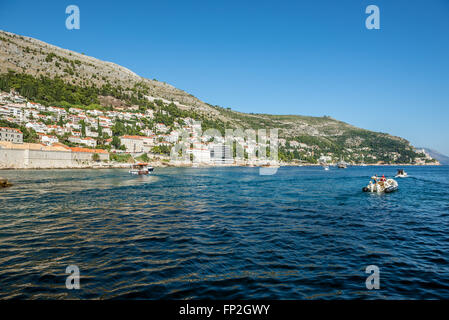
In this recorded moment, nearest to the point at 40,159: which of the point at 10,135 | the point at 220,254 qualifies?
the point at 10,135

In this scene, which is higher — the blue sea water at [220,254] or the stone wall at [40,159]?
the stone wall at [40,159]

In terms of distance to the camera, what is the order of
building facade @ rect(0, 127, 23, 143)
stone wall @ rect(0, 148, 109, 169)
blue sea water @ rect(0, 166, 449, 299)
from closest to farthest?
blue sea water @ rect(0, 166, 449, 299) < stone wall @ rect(0, 148, 109, 169) < building facade @ rect(0, 127, 23, 143)

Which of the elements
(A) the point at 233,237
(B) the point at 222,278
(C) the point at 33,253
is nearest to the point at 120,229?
(C) the point at 33,253

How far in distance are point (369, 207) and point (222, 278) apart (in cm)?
1684

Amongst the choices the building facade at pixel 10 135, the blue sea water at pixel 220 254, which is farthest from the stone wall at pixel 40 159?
the blue sea water at pixel 220 254

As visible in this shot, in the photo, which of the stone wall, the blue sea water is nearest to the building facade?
the stone wall

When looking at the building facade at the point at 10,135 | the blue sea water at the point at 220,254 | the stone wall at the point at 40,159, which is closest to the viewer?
the blue sea water at the point at 220,254

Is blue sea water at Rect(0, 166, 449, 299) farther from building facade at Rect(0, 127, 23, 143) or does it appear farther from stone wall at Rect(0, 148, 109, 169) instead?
building facade at Rect(0, 127, 23, 143)

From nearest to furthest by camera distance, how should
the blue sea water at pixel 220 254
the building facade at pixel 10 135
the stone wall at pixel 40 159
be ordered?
1. the blue sea water at pixel 220 254
2. the stone wall at pixel 40 159
3. the building facade at pixel 10 135

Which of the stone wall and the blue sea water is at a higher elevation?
the stone wall

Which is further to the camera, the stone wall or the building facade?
the building facade

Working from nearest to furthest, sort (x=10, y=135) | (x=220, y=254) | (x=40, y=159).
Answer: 1. (x=220, y=254)
2. (x=40, y=159)
3. (x=10, y=135)

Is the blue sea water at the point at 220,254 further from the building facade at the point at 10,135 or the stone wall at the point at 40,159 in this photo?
the building facade at the point at 10,135

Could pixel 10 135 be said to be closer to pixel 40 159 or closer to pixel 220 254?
pixel 40 159
